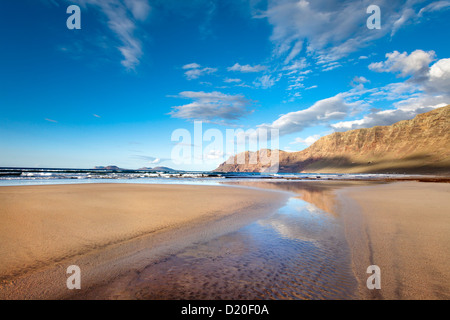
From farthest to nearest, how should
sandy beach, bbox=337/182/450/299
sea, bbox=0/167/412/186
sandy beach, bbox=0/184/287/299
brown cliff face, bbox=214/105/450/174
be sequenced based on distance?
brown cliff face, bbox=214/105/450/174 < sea, bbox=0/167/412/186 < sandy beach, bbox=0/184/287/299 < sandy beach, bbox=337/182/450/299

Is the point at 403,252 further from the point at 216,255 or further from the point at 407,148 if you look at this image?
the point at 407,148

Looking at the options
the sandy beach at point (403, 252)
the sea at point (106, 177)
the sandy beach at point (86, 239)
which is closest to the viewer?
the sandy beach at point (403, 252)

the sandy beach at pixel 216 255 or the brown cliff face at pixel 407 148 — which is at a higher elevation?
the brown cliff face at pixel 407 148

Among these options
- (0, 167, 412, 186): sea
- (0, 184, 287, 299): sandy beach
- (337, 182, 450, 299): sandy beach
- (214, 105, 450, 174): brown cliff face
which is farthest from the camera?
(214, 105, 450, 174): brown cliff face

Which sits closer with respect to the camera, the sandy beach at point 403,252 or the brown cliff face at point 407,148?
the sandy beach at point 403,252

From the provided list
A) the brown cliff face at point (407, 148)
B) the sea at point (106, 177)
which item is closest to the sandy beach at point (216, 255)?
the sea at point (106, 177)

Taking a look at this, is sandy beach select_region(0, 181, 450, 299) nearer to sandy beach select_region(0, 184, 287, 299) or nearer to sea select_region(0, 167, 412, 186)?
sandy beach select_region(0, 184, 287, 299)

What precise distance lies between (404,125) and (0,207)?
222 m

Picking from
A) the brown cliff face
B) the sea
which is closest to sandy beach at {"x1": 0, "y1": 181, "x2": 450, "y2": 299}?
the sea

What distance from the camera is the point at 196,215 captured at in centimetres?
1013

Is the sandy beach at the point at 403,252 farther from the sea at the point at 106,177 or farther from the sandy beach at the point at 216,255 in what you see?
the sea at the point at 106,177

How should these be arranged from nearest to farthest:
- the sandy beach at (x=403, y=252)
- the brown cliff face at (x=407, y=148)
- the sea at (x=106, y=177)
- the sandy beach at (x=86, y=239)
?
1. the sandy beach at (x=403, y=252)
2. the sandy beach at (x=86, y=239)
3. the sea at (x=106, y=177)
4. the brown cliff face at (x=407, y=148)
